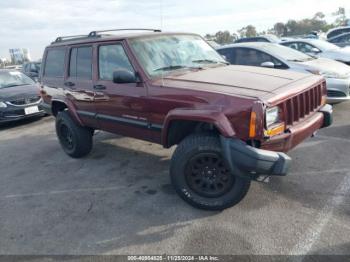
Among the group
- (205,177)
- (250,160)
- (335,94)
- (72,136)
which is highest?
(335,94)

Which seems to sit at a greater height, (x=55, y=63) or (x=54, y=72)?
(x=55, y=63)

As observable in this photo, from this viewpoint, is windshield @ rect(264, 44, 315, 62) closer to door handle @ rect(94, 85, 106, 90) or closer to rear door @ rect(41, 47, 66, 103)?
door handle @ rect(94, 85, 106, 90)

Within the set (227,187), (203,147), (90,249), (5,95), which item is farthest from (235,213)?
(5,95)

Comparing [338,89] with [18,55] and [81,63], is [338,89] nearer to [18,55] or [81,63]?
[81,63]

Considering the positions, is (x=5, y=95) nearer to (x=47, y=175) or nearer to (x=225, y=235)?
(x=47, y=175)

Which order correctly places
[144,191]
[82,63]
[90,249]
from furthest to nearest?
[82,63]
[144,191]
[90,249]

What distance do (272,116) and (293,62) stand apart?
420 cm

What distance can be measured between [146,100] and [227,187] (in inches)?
53.7

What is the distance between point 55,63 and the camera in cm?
538

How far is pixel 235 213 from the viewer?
3.31 m

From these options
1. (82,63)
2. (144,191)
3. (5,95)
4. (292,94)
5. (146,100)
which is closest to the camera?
(292,94)

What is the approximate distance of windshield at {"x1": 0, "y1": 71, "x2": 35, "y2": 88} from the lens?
29.7ft

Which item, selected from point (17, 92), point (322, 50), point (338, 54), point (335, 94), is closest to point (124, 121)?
point (335, 94)

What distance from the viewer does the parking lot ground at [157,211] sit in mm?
2883
